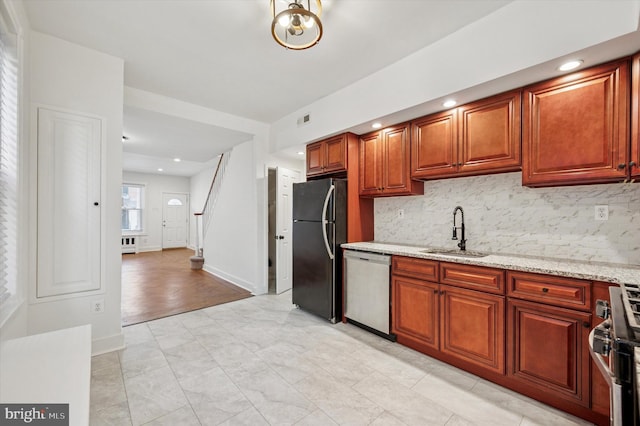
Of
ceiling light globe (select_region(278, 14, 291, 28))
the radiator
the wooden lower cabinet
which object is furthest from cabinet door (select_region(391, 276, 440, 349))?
the radiator

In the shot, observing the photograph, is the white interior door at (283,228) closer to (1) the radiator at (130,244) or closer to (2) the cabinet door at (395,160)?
(2) the cabinet door at (395,160)

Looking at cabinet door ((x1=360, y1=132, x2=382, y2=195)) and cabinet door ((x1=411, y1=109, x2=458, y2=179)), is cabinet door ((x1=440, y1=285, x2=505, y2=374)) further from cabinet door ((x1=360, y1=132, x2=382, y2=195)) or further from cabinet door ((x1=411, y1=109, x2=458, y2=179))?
cabinet door ((x1=360, y1=132, x2=382, y2=195))

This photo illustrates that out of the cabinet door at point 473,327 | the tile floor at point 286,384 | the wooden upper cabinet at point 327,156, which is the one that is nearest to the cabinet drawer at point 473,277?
the cabinet door at point 473,327

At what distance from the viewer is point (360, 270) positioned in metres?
3.10

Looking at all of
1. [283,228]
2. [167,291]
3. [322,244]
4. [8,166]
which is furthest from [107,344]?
[283,228]

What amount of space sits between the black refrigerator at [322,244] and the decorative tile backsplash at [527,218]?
0.79 m

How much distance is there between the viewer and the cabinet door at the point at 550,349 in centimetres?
173

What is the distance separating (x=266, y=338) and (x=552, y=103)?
3.25 metres

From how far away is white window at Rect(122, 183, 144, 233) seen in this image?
911 cm

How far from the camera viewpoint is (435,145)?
8.89 feet

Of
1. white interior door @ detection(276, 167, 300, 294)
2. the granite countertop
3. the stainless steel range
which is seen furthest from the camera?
white interior door @ detection(276, 167, 300, 294)

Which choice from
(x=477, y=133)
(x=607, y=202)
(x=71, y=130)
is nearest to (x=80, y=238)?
(x=71, y=130)

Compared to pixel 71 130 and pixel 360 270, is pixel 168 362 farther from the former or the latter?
pixel 71 130

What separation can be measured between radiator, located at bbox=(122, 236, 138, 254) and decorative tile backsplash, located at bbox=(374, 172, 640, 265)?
9.13 metres
